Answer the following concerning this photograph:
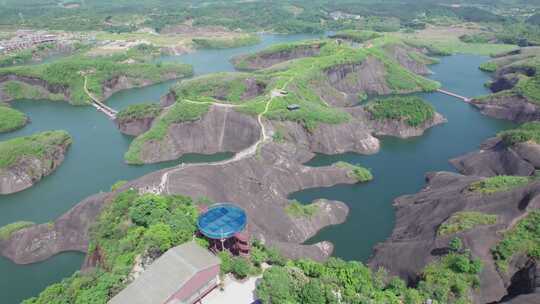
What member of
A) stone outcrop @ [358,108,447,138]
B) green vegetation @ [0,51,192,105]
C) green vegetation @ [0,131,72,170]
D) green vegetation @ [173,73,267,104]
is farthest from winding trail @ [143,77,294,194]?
green vegetation @ [0,51,192,105]

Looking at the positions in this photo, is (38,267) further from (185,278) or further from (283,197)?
(283,197)

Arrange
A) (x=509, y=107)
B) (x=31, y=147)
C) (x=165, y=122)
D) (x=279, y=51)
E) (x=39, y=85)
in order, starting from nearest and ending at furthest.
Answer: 1. (x=31, y=147)
2. (x=165, y=122)
3. (x=509, y=107)
4. (x=39, y=85)
5. (x=279, y=51)

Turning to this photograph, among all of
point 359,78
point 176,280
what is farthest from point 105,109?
point 176,280

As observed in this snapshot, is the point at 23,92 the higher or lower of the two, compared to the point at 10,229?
higher

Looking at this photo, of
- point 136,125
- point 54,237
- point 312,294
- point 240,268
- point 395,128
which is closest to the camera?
point 312,294

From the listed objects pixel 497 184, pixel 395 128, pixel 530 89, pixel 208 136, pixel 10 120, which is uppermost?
pixel 497 184

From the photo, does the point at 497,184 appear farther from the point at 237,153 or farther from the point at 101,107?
the point at 101,107
